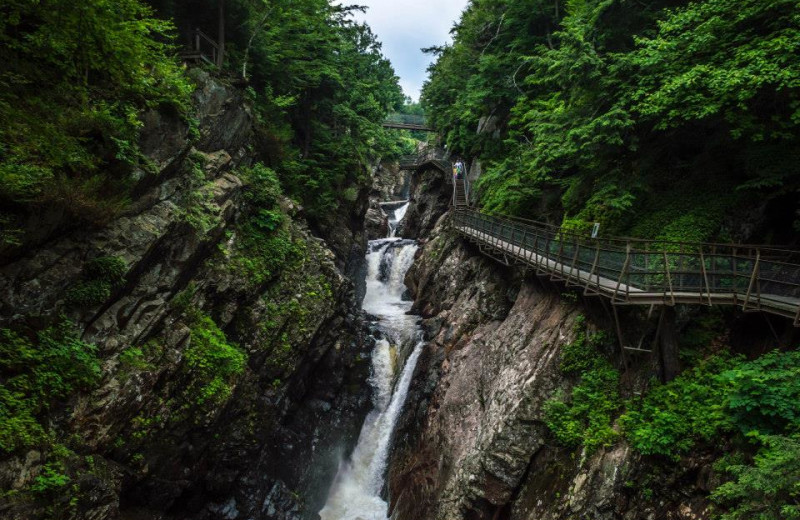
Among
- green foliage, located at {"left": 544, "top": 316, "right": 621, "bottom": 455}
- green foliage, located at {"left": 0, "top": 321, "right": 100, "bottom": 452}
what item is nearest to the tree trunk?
green foliage, located at {"left": 0, "top": 321, "right": 100, "bottom": 452}

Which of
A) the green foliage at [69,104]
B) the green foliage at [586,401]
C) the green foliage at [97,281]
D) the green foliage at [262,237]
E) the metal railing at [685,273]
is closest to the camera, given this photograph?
the green foliage at [69,104]

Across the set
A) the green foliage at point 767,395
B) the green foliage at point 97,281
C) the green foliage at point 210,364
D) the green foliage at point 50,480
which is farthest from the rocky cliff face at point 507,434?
the green foliage at point 97,281

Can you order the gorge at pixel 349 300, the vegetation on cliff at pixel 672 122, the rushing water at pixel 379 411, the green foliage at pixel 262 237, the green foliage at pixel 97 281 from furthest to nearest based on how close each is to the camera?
1. the rushing water at pixel 379 411
2. the green foliage at pixel 262 237
3. the vegetation on cliff at pixel 672 122
4. the green foliage at pixel 97 281
5. the gorge at pixel 349 300

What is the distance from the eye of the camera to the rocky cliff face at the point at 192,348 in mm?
8562

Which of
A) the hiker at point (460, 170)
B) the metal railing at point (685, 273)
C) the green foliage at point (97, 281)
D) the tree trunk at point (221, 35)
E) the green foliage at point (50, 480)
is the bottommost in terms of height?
the green foliage at point (50, 480)

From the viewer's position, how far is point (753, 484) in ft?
18.4

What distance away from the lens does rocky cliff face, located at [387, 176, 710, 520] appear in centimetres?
813

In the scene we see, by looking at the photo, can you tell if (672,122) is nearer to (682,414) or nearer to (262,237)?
(682,414)

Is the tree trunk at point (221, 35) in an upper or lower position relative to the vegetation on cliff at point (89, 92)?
upper

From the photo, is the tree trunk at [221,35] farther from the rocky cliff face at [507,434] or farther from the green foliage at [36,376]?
the rocky cliff face at [507,434]

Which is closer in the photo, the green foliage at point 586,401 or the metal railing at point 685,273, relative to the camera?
the metal railing at point 685,273

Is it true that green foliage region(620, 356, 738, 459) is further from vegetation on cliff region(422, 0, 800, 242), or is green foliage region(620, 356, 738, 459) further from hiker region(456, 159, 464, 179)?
hiker region(456, 159, 464, 179)

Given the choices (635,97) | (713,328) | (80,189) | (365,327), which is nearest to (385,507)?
(365,327)

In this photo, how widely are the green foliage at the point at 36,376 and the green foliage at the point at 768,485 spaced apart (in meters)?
12.7
